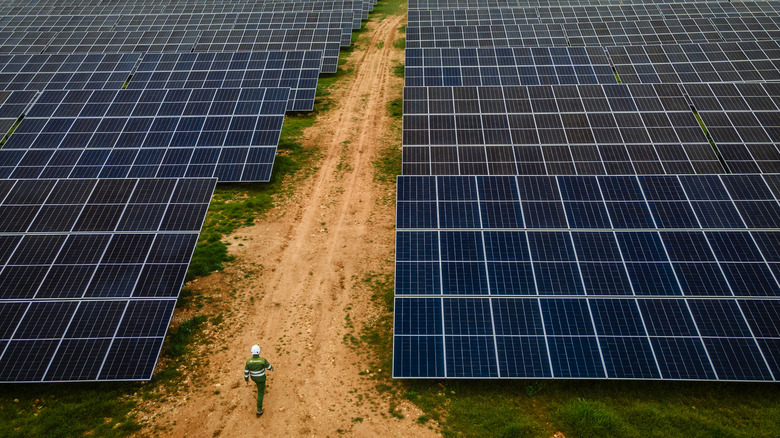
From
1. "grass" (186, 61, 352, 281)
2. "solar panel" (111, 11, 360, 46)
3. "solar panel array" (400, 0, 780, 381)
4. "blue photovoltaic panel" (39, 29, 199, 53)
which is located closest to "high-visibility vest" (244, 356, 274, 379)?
"solar panel array" (400, 0, 780, 381)

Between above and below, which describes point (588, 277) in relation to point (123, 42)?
above

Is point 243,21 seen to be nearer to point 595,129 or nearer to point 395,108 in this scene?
point 395,108

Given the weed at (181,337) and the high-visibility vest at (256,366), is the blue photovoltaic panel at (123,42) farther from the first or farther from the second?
the high-visibility vest at (256,366)

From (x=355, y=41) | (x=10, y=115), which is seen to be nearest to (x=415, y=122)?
(x=10, y=115)

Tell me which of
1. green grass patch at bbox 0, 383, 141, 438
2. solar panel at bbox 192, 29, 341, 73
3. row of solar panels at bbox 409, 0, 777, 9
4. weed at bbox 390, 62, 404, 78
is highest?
solar panel at bbox 192, 29, 341, 73

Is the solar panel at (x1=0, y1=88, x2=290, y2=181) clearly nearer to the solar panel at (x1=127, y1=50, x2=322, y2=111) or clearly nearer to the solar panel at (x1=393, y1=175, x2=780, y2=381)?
the solar panel at (x1=127, y1=50, x2=322, y2=111)

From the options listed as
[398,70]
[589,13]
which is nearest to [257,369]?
[398,70]
